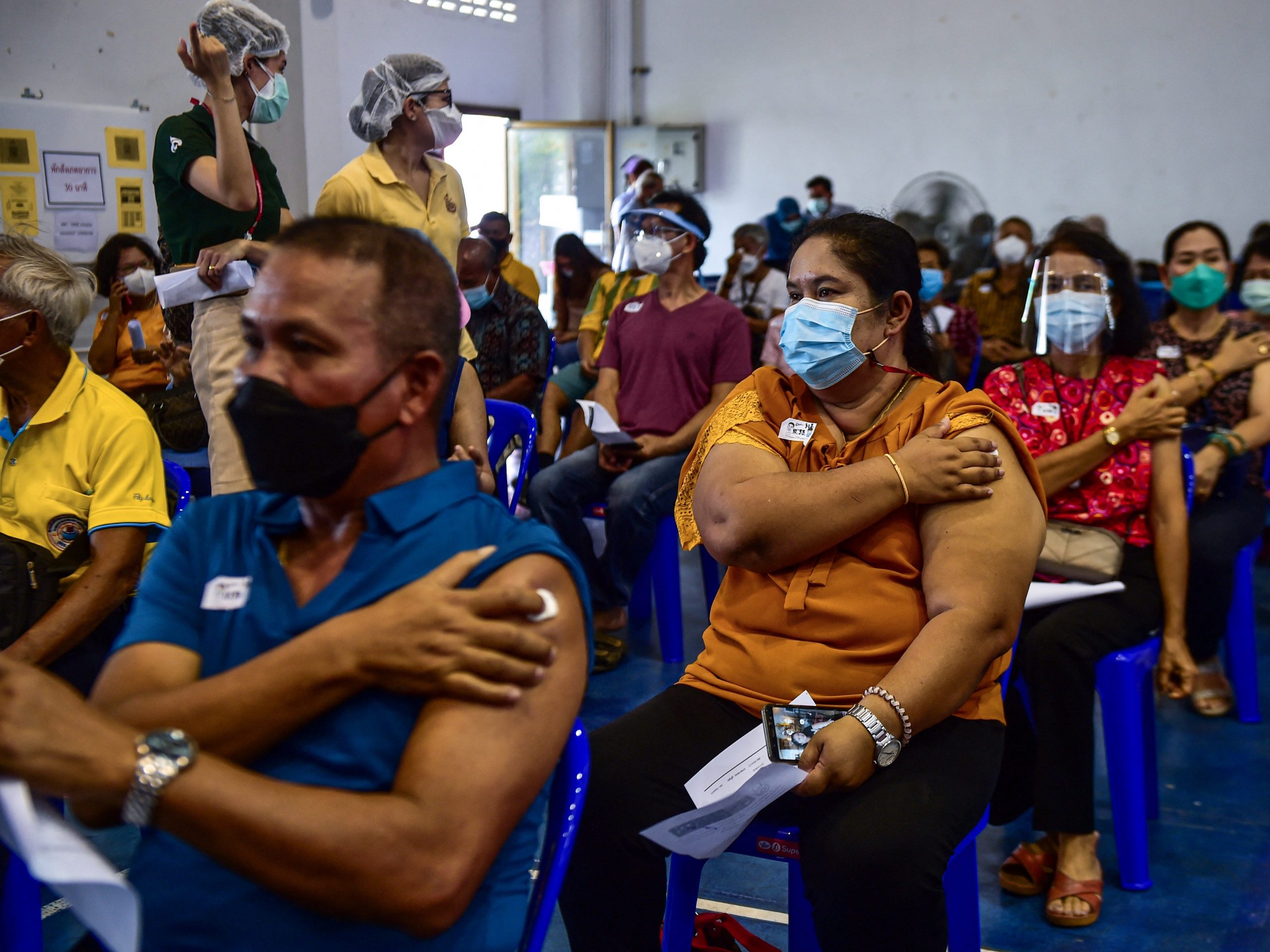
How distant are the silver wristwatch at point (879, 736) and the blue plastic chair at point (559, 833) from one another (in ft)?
1.53

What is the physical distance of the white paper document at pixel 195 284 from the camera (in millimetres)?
2305

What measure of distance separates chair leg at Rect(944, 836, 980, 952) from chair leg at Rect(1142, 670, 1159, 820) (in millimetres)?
905

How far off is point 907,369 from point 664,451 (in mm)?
1761

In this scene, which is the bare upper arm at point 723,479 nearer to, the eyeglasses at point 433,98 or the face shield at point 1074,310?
the face shield at point 1074,310

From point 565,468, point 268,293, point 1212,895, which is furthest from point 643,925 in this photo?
point 565,468

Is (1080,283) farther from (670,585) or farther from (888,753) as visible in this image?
(670,585)

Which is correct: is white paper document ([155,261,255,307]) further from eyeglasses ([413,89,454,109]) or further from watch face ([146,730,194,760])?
watch face ([146,730,194,760])

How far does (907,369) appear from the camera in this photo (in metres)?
1.96

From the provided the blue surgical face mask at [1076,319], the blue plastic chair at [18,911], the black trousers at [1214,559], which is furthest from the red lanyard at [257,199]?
the black trousers at [1214,559]

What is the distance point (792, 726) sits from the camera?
1539 millimetres

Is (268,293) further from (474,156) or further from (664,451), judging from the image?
(474,156)

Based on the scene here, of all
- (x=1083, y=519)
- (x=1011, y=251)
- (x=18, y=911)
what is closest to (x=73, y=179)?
(x=18, y=911)

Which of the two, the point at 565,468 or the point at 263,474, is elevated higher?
the point at 263,474

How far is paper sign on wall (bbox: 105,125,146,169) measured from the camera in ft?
17.6
